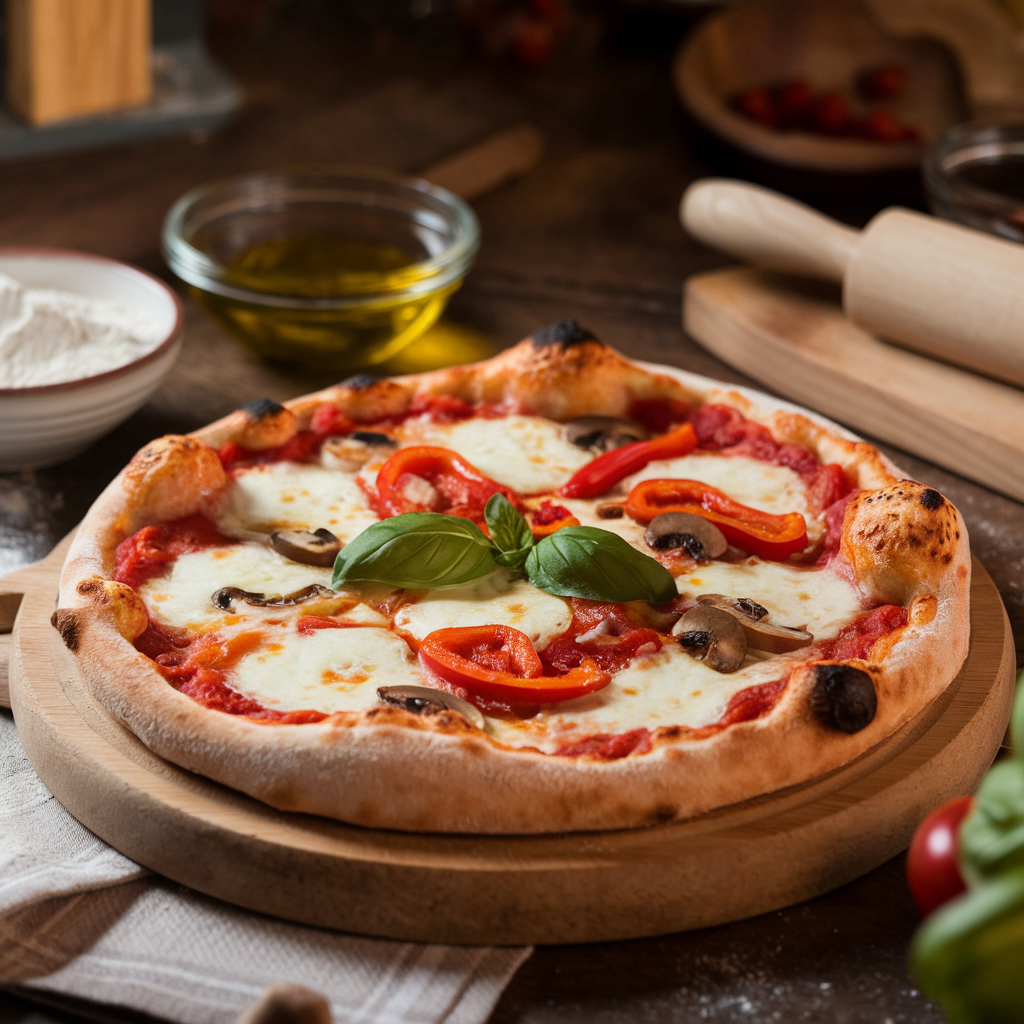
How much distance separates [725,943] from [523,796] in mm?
438

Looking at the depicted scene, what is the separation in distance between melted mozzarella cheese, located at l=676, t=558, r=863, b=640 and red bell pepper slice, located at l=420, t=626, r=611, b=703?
0.39 m

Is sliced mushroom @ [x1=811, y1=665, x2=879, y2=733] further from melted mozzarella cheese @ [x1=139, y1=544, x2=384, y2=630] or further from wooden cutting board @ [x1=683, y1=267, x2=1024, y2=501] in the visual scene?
wooden cutting board @ [x1=683, y1=267, x2=1024, y2=501]

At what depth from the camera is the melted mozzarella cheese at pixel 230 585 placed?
2.67 meters

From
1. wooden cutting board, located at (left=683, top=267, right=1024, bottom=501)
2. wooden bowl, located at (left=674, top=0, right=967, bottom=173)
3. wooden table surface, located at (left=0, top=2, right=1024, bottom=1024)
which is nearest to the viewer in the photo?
wooden table surface, located at (left=0, top=2, right=1024, bottom=1024)

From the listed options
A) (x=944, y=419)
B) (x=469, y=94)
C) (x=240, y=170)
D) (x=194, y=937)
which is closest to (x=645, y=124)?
(x=469, y=94)

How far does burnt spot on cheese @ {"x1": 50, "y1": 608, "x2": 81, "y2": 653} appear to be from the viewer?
8.28ft

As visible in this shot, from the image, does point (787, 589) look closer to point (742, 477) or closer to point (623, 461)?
point (742, 477)

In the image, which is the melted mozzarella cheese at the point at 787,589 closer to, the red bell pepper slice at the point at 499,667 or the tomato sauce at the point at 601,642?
the tomato sauce at the point at 601,642

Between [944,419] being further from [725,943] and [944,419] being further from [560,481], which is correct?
[725,943]

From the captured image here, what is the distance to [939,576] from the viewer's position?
272 centimetres

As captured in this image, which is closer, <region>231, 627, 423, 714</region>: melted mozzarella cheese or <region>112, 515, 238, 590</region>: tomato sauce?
<region>231, 627, 423, 714</region>: melted mozzarella cheese

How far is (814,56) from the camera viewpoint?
20.2ft

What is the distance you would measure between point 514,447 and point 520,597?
685mm

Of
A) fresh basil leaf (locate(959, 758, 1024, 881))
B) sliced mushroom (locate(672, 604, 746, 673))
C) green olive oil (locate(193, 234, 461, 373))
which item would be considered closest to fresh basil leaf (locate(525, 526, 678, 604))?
sliced mushroom (locate(672, 604, 746, 673))
